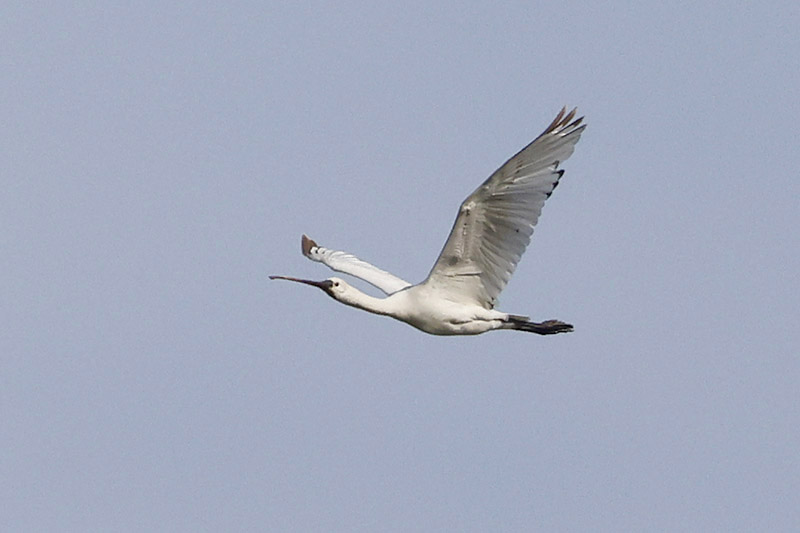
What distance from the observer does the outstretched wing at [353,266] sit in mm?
27609

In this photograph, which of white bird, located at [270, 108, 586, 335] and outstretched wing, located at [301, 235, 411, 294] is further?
outstretched wing, located at [301, 235, 411, 294]

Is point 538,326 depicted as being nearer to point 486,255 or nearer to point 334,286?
point 486,255

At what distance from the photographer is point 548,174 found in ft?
74.5

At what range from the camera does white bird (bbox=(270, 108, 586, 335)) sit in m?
22.6

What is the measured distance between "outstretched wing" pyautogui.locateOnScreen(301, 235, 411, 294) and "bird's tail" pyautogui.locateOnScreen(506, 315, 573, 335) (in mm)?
2924

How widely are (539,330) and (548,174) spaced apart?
10.3ft

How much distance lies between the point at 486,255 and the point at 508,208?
959mm

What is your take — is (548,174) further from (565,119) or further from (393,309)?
(393,309)

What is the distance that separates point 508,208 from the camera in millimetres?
22703

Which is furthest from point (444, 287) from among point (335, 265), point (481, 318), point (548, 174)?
point (335, 265)

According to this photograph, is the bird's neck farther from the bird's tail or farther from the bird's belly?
the bird's tail

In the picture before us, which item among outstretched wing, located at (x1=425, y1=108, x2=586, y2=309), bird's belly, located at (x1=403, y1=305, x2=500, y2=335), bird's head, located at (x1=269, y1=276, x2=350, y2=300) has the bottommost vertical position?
bird's belly, located at (x1=403, y1=305, x2=500, y2=335)

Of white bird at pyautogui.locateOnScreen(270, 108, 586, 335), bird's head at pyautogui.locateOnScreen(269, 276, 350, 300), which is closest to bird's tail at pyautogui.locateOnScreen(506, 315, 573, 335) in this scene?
white bird at pyautogui.locateOnScreen(270, 108, 586, 335)

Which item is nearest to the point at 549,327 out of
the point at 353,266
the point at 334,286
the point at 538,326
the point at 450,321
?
the point at 538,326
